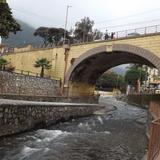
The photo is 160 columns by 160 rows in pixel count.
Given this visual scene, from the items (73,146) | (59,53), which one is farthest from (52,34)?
(73,146)

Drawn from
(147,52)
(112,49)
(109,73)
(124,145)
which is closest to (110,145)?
(124,145)

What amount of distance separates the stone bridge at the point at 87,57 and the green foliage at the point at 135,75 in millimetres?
45925

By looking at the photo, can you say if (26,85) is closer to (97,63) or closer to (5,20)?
(97,63)

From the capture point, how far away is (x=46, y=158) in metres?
16.4

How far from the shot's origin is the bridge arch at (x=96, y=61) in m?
39.1

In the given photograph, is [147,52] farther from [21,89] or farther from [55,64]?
[55,64]

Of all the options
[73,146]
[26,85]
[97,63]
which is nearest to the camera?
[73,146]

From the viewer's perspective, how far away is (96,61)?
155 ft

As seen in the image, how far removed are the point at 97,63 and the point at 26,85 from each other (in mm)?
12535

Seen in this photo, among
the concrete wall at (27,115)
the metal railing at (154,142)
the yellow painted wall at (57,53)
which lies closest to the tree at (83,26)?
the yellow painted wall at (57,53)

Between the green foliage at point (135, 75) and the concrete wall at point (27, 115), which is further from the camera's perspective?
the green foliage at point (135, 75)

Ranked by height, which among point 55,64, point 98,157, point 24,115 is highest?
point 55,64

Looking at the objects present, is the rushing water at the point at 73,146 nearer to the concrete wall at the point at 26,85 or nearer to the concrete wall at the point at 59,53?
the concrete wall at the point at 26,85

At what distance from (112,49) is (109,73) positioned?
6778cm
